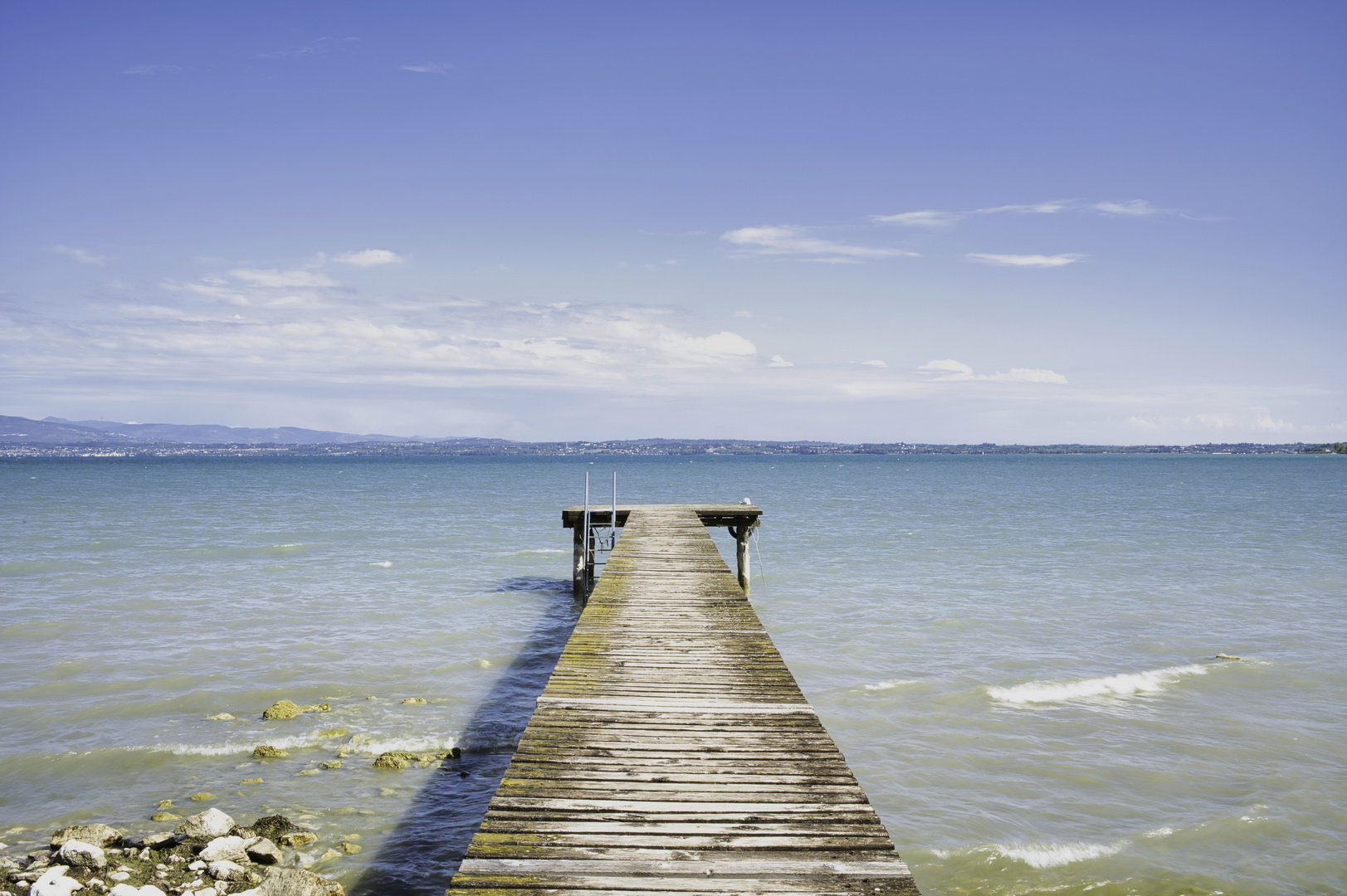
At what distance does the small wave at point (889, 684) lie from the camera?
1168 cm

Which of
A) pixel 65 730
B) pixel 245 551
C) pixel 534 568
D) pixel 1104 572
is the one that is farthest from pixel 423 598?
pixel 1104 572

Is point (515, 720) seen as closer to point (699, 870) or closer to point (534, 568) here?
point (699, 870)

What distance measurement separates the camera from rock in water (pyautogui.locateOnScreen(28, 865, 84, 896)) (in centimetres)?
588

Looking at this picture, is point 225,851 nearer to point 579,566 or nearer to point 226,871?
point 226,871

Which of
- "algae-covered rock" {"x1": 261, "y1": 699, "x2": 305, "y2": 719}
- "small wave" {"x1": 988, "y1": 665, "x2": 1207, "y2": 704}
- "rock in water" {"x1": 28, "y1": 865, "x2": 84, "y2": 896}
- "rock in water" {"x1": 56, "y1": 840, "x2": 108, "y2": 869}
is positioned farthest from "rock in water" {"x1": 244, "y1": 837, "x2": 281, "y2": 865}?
"small wave" {"x1": 988, "y1": 665, "x2": 1207, "y2": 704}

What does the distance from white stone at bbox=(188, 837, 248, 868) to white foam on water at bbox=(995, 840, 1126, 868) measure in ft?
20.4

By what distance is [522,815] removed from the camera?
16.1 feet

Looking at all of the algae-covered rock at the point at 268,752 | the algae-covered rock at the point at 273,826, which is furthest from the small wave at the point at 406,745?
the algae-covered rock at the point at 273,826

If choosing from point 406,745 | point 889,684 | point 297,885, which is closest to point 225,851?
point 297,885

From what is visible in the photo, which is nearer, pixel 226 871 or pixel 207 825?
pixel 226 871

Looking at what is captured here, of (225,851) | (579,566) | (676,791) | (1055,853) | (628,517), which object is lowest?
(1055,853)

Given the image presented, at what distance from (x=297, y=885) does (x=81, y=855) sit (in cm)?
178

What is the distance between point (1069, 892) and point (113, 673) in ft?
40.6

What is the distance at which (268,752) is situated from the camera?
9211 millimetres
